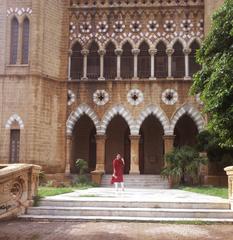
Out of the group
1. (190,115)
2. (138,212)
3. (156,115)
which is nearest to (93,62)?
(156,115)

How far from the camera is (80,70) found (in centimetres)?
2273

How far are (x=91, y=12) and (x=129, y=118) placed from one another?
21.0 feet

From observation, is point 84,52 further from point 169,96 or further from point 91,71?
point 169,96

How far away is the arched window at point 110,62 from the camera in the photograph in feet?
74.4

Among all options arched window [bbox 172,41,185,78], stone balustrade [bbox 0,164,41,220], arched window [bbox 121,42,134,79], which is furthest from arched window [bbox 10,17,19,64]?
stone balustrade [bbox 0,164,41,220]

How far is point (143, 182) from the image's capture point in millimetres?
20094

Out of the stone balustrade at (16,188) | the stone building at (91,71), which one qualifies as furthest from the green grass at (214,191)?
the stone balustrade at (16,188)

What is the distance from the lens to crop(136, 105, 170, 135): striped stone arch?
21.5 meters

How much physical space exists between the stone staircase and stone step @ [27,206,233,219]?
33.3ft

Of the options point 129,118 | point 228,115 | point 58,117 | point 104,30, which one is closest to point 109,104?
point 129,118

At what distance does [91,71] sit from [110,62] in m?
1.19

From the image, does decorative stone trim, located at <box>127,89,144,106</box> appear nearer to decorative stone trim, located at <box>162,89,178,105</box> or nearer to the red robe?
decorative stone trim, located at <box>162,89,178,105</box>

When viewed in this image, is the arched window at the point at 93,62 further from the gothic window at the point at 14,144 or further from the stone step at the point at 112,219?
the stone step at the point at 112,219

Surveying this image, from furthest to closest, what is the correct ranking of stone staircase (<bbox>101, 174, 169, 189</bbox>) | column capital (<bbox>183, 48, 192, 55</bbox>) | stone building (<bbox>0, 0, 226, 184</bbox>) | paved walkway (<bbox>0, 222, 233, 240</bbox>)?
column capital (<bbox>183, 48, 192, 55</bbox>)
stone building (<bbox>0, 0, 226, 184</bbox>)
stone staircase (<bbox>101, 174, 169, 189</bbox>)
paved walkway (<bbox>0, 222, 233, 240</bbox>)
